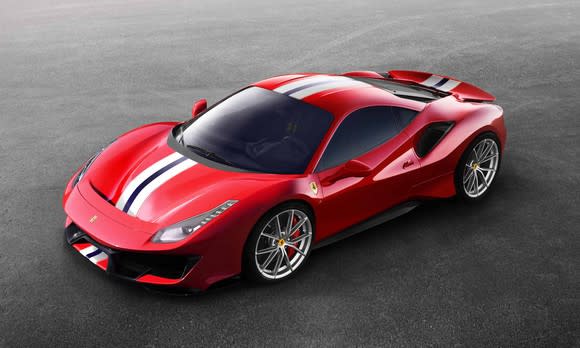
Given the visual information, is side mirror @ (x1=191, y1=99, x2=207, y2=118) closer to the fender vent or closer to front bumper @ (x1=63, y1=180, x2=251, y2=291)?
front bumper @ (x1=63, y1=180, x2=251, y2=291)

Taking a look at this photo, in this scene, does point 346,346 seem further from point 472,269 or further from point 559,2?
point 559,2

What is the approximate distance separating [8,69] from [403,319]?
31.8ft

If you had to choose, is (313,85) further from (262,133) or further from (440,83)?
(440,83)

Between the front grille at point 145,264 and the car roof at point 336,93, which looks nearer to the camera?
the front grille at point 145,264

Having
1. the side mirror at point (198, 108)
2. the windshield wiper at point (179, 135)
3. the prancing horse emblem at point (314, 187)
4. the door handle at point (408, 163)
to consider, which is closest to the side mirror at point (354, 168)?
the prancing horse emblem at point (314, 187)

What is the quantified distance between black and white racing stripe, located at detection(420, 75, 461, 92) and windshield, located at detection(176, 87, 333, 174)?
1.96 meters

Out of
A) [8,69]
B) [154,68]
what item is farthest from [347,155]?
[8,69]

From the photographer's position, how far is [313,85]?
227 inches

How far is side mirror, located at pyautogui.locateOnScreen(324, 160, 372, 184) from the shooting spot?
200 inches

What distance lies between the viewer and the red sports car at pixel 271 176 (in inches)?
178

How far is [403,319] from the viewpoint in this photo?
14.9ft

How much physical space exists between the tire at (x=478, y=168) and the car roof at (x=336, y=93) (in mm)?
694

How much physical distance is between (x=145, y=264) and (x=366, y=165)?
1.93 meters

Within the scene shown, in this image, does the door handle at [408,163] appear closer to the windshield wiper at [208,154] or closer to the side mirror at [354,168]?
the side mirror at [354,168]
